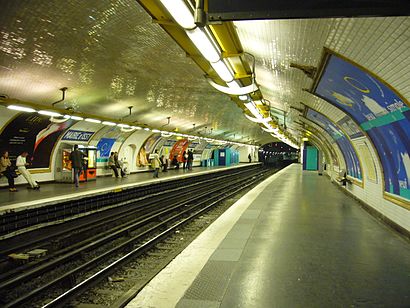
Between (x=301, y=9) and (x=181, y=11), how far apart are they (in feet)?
3.36

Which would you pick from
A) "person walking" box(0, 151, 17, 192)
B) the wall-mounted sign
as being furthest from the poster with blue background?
"person walking" box(0, 151, 17, 192)

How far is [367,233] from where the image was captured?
646 centimetres

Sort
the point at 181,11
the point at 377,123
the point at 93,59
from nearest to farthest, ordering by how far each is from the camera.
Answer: the point at 181,11, the point at 377,123, the point at 93,59

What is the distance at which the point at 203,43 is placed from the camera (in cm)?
364

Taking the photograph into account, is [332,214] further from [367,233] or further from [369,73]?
[369,73]

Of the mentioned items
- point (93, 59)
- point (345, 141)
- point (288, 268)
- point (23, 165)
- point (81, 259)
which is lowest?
point (81, 259)

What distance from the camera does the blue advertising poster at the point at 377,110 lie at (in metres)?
4.52

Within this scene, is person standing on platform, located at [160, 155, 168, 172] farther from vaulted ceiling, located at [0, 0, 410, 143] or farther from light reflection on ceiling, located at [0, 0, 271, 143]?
vaulted ceiling, located at [0, 0, 410, 143]

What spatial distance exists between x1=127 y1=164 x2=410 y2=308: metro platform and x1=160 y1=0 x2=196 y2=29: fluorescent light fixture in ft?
8.34

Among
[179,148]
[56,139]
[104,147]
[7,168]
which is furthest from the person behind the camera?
[179,148]

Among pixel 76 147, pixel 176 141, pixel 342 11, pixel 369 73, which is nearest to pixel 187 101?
pixel 76 147

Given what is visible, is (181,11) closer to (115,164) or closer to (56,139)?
(56,139)

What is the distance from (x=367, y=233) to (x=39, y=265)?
237 inches

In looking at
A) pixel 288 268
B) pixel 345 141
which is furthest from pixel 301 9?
pixel 345 141
